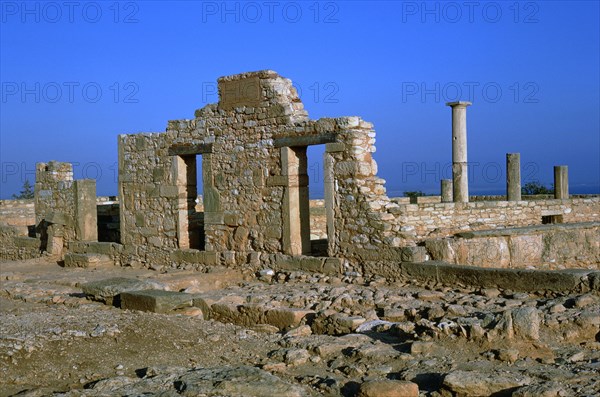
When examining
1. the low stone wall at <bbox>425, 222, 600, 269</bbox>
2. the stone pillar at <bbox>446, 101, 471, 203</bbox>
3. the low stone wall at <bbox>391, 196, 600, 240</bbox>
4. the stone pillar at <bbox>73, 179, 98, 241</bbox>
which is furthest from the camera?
the stone pillar at <bbox>446, 101, 471, 203</bbox>

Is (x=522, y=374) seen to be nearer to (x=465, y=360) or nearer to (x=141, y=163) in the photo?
(x=465, y=360)

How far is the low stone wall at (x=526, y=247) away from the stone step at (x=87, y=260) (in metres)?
7.29

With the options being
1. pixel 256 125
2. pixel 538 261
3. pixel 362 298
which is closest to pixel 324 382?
pixel 362 298

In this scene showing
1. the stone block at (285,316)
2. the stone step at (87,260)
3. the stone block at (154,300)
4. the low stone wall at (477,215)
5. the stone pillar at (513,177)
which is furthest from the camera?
the stone pillar at (513,177)

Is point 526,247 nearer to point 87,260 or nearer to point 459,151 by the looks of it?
point 459,151

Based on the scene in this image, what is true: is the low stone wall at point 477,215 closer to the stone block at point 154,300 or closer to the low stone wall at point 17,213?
the stone block at point 154,300

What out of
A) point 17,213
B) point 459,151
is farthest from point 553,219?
point 17,213

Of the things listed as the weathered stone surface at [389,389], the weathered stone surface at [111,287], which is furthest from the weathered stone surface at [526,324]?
the weathered stone surface at [111,287]

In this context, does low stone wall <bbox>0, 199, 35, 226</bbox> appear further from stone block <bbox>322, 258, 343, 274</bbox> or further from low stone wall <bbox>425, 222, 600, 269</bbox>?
low stone wall <bbox>425, 222, 600, 269</bbox>

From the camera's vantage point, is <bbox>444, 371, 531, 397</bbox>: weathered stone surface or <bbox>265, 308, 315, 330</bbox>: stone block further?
<bbox>265, 308, 315, 330</bbox>: stone block

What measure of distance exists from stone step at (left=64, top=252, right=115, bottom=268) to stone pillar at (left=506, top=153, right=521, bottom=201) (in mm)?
13195

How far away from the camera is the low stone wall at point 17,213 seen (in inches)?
938

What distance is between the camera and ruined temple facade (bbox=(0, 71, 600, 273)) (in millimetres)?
10867

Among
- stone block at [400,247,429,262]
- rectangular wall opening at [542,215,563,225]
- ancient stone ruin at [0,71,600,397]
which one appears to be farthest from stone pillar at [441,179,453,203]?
stone block at [400,247,429,262]
